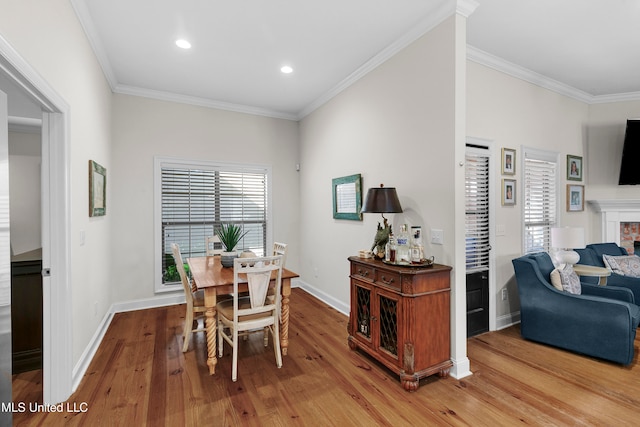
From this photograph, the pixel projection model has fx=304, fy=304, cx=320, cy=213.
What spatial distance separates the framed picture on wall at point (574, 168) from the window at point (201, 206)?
4.39m

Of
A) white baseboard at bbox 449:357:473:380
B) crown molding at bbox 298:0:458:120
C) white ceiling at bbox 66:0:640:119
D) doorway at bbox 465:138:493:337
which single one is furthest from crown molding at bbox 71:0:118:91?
white baseboard at bbox 449:357:473:380

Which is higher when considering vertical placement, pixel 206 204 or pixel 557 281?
pixel 206 204

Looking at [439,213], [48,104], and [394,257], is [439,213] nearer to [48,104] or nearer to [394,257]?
[394,257]

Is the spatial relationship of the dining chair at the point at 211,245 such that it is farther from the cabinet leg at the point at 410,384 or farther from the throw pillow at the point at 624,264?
the throw pillow at the point at 624,264

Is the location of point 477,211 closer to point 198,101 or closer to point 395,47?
point 395,47

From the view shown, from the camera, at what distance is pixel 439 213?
262 cm

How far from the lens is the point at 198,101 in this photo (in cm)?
450

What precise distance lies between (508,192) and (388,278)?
2.04 meters

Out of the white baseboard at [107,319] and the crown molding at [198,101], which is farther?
the crown molding at [198,101]

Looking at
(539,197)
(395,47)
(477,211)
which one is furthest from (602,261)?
(395,47)

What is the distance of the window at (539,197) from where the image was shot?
12.3 feet

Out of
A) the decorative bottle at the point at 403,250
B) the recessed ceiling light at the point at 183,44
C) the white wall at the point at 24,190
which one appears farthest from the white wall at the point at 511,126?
the white wall at the point at 24,190

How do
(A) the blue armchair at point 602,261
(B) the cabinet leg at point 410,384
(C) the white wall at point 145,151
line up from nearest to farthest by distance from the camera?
(B) the cabinet leg at point 410,384
(A) the blue armchair at point 602,261
(C) the white wall at point 145,151

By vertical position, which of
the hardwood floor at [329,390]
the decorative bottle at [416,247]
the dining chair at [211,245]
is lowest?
the hardwood floor at [329,390]
